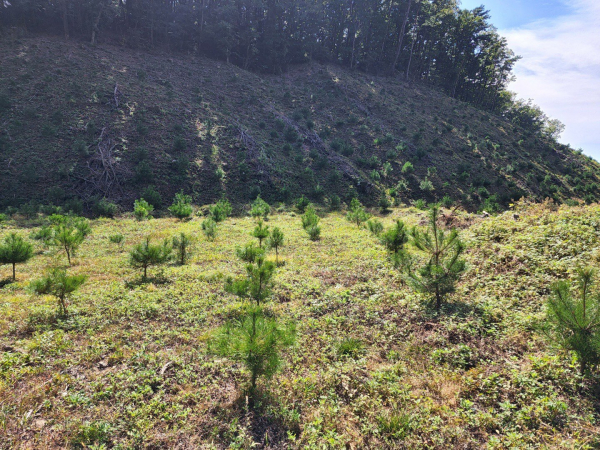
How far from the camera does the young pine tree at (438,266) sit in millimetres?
5582

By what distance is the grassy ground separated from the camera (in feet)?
10.9

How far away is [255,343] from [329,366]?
1.53 m

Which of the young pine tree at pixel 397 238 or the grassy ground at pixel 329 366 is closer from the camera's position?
the grassy ground at pixel 329 366

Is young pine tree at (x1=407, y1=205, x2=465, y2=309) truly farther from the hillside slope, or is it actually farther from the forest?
the forest

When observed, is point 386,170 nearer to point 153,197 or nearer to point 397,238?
point 397,238

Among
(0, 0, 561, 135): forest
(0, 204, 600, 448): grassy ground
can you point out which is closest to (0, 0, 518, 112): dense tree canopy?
(0, 0, 561, 135): forest

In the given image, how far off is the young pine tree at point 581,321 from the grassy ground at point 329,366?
15.7 inches

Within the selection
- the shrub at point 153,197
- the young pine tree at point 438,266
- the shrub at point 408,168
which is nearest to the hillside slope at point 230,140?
the shrub at point 408,168

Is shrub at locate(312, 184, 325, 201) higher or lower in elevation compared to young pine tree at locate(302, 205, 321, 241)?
higher

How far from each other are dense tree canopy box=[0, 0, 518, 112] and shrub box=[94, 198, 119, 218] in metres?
27.1

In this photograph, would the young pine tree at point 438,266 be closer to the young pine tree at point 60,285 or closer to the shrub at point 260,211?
the young pine tree at point 60,285

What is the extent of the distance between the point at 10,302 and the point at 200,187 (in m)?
17.4

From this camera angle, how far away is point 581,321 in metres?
3.46

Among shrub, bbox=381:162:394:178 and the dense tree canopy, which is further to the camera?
the dense tree canopy
